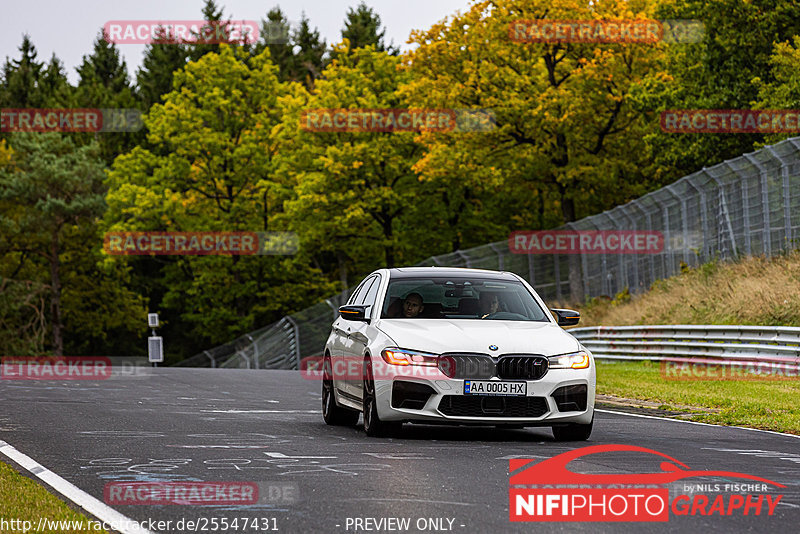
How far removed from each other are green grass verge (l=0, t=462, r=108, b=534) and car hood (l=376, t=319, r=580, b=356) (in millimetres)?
4078

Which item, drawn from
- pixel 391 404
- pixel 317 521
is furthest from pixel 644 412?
pixel 317 521

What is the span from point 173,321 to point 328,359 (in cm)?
6630

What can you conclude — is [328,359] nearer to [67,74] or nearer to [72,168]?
[72,168]

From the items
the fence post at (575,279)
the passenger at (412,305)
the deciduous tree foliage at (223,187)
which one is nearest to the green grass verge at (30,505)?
the passenger at (412,305)

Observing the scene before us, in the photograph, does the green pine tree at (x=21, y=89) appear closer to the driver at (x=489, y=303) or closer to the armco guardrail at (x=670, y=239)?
the armco guardrail at (x=670, y=239)

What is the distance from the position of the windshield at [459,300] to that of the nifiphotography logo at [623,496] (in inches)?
142

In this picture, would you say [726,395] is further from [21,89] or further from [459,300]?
[21,89]

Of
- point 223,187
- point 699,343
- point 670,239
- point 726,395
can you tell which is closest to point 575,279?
point 670,239

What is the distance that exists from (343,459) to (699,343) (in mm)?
17278

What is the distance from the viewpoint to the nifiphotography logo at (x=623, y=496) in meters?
7.45

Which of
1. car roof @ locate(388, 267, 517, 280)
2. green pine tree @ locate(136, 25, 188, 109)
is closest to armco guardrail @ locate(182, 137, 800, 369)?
car roof @ locate(388, 267, 517, 280)

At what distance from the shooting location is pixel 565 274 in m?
45.8

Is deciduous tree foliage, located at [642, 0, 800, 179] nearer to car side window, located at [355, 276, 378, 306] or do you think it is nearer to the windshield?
car side window, located at [355, 276, 378, 306]

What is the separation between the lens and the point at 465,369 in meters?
11.6
